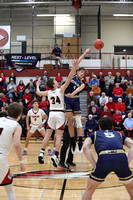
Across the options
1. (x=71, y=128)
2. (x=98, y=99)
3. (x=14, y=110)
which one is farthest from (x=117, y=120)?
(x=14, y=110)

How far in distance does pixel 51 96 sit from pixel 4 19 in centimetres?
2237

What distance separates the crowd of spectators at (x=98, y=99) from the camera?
15500mm

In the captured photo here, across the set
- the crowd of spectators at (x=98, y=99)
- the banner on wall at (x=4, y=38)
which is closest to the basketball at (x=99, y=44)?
the crowd of spectators at (x=98, y=99)

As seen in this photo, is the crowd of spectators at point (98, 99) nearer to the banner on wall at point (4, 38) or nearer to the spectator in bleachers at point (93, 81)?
the spectator in bleachers at point (93, 81)

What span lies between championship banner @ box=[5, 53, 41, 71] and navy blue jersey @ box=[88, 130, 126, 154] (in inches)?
642

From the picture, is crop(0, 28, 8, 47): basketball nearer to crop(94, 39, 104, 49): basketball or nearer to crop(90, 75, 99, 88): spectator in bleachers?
crop(90, 75, 99, 88): spectator in bleachers

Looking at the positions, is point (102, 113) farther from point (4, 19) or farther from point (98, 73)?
point (4, 19)

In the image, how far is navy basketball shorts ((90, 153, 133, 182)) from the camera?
14.2 ft

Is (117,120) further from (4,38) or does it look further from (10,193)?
(10,193)

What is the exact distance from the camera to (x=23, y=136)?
16.3 metres

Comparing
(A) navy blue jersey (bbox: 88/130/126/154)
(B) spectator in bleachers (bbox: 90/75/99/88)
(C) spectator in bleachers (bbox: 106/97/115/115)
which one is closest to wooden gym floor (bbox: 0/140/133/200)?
(A) navy blue jersey (bbox: 88/130/126/154)

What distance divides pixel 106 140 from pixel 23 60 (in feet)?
55.5

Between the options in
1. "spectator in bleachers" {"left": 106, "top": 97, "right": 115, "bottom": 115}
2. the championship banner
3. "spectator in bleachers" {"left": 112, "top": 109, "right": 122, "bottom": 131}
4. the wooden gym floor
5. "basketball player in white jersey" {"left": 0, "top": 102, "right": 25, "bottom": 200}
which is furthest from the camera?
the championship banner

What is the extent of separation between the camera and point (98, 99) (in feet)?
58.6
